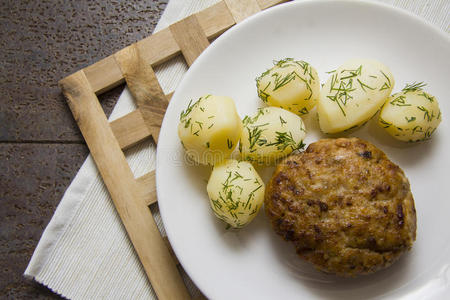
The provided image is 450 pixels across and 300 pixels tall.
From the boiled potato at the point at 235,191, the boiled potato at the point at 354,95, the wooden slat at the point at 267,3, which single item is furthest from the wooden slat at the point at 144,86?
the boiled potato at the point at 354,95

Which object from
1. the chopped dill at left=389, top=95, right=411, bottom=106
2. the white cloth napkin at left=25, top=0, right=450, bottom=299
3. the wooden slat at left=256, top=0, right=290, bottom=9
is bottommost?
the white cloth napkin at left=25, top=0, right=450, bottom=299

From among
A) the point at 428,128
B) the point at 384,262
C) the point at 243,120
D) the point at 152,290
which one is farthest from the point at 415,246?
the point at 152,290

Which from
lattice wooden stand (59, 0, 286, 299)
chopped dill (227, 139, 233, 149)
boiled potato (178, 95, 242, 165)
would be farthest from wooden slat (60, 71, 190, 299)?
chopped dill (227, 139, 233, 149)

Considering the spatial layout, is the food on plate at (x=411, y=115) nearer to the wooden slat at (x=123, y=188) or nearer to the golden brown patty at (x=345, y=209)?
the golden brown patty at (x=345, y=209)

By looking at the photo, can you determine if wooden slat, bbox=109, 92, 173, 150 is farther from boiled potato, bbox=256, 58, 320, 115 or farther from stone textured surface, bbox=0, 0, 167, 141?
boiled potato, bbox=256, 58, 320, 115

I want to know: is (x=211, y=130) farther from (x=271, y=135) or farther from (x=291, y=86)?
(x=291, y=86)

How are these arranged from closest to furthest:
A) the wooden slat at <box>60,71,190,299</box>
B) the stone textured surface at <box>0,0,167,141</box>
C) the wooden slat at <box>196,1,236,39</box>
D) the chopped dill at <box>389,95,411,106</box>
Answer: the chopped dill at <box>389,95,411,106</box> → the wooden slat at <box>60,71,190,299</box> → the wooden slat at <box>196,1,236,39</box> → the stone textured surface at <box>0,0,167,141</box>

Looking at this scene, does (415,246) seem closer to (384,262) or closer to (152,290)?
(384,262)
